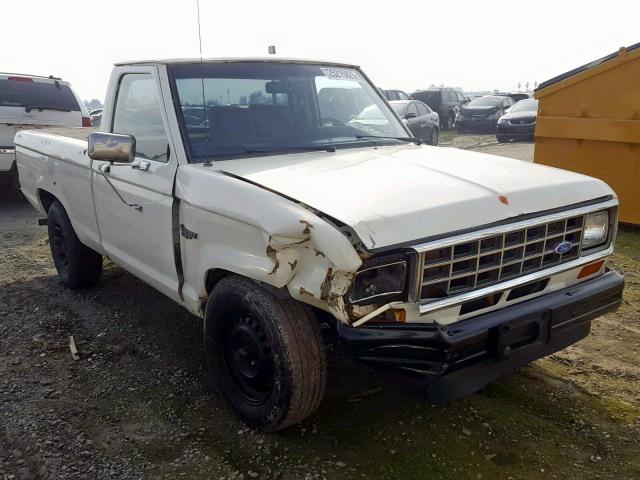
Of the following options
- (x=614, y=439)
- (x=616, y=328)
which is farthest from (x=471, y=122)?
(x=614, y=439)

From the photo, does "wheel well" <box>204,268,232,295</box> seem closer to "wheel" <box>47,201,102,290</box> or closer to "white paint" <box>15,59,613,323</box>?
"white paint" <box>15,59,613,323</box>

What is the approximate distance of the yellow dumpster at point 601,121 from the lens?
618cm

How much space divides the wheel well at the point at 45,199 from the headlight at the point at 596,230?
4.37m

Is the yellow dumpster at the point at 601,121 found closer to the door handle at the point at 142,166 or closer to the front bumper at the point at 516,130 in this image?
the door handle at the point at 142,166

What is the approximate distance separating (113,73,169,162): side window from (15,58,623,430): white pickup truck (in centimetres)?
2

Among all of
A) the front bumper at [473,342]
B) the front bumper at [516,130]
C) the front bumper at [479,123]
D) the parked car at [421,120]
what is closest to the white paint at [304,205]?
the front bumper at [473,342]

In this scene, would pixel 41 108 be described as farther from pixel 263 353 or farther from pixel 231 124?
pixel 263 353

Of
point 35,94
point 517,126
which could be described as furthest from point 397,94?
point 35,94

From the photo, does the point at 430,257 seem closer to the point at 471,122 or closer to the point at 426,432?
the point at 426,432

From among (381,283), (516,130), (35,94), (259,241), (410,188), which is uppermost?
(35,94)

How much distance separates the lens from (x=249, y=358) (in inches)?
119

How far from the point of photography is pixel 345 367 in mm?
3691

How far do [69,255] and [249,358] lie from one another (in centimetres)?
279

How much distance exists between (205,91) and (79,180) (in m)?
1.56
